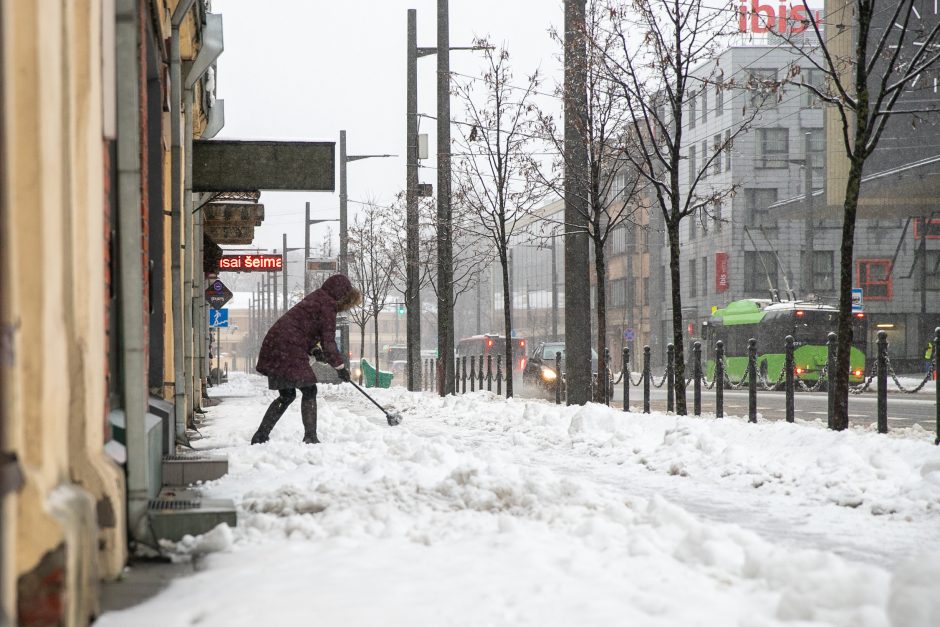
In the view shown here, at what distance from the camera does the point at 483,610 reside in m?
3.89

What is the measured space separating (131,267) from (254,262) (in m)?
20.7

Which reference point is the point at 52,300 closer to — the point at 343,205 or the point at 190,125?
the point at 190,125

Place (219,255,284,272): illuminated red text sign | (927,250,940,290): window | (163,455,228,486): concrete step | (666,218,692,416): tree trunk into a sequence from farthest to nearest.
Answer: (927,250,940,290): window < (219,255,284,272): illuminated red text sign < (666,218,692,416): tree trunk < (163,455,228,486): concrete step

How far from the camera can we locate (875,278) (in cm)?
5206

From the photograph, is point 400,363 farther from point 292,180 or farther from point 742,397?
point 292,180

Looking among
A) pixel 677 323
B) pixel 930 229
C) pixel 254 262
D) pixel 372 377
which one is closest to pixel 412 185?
pixel 254 262

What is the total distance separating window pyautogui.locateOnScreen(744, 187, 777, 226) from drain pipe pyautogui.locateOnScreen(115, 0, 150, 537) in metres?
53.4

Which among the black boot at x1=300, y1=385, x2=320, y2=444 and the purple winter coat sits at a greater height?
the purple winter coat

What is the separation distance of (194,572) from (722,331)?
108ft

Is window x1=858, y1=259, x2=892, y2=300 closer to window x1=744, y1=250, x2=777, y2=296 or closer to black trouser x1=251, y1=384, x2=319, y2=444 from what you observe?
window x1=744, y1=250, x2=777, y2=296

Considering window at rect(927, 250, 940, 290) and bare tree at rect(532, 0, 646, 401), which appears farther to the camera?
window at rect(927, 250, 940, 290)

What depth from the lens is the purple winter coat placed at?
10141 mm

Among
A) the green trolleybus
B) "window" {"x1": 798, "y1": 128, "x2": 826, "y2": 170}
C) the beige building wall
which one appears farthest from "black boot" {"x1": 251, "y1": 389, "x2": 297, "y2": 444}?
"window" {"x1": 798, "y1": 128, "x2": 826, "y2": 170}

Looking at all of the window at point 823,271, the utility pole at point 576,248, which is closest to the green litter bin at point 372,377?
the utility pole at point 576,248
